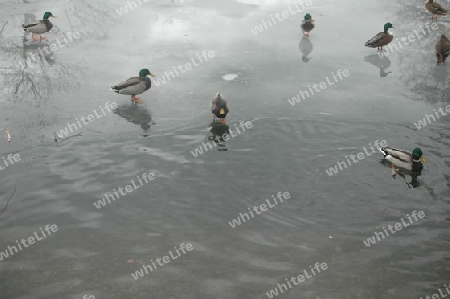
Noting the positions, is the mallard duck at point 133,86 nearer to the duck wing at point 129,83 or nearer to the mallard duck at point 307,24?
the duck wing at point 129,83

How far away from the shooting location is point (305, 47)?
512 inches

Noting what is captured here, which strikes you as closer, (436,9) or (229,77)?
(229,77)

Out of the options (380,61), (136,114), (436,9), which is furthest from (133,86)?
(436,9)

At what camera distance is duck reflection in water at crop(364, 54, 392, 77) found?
38.1 feet

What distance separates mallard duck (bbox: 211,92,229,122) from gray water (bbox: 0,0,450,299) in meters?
0.33

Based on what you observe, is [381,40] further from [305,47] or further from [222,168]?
[222,168]

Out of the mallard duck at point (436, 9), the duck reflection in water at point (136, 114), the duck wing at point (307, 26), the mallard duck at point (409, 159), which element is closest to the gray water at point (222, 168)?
the duck reflection in water at point (136, 114)

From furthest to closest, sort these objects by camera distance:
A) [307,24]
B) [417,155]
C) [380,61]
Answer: [307,24] → [380,61] → [417,155]

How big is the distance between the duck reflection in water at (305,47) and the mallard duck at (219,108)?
162 inches

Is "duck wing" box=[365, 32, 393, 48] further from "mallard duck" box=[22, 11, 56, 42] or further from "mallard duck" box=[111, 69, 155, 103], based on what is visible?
"mallard duck" box=[22, 11, 56, 42]

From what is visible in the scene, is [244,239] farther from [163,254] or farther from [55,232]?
A: [55,232]

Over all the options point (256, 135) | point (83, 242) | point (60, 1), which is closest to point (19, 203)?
point (83, 242)

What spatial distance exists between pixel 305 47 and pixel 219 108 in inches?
211

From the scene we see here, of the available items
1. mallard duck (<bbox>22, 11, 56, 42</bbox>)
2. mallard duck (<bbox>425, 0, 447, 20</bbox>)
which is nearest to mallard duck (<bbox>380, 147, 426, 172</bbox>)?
mallard duck (<bbox>425, 0, 447, 20</bbox>)
